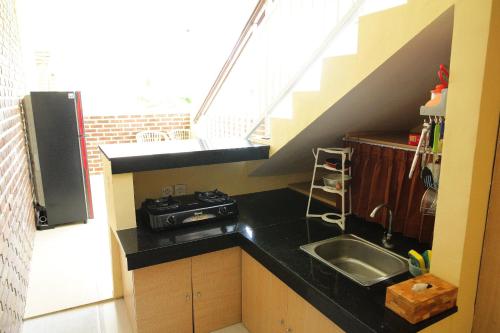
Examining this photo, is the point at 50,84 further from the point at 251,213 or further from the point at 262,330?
the point at 262,330

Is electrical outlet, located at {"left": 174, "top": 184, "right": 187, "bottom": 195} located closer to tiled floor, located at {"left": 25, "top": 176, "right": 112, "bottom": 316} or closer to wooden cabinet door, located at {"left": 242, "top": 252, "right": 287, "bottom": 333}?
wooden cabinet door, located at {"left": 242, "top": 252, "right": 287, "bottom": 333}

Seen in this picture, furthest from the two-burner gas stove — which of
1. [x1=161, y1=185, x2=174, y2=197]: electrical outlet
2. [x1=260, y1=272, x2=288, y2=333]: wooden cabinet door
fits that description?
[x1=260, y1=272, x2=288, y2=333]: wooden cabinet door

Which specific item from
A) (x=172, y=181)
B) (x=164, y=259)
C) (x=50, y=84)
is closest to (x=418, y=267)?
(x=164, y=259)

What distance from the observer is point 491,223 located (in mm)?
1300

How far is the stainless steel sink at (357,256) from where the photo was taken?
5.75ft

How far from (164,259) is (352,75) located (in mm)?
1299


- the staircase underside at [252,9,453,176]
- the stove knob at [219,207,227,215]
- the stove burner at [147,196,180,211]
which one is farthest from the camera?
the stove knob at [219,207,227,215]

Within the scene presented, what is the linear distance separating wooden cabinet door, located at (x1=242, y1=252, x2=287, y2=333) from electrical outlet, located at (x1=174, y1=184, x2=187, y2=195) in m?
0.66

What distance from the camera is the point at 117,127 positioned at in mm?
5555

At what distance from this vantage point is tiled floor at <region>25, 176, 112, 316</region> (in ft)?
8.14

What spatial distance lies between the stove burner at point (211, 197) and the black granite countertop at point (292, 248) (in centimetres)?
14

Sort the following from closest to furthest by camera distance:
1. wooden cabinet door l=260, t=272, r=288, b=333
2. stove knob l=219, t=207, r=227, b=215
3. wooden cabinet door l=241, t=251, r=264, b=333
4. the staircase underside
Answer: the staircase underside < wooden cabinet door l=260, t=272, r=288, b=333 < wooden cabinet door l=241, t=251, r=264, b=333 < stove knob l=219, t=207, r=227, b=215

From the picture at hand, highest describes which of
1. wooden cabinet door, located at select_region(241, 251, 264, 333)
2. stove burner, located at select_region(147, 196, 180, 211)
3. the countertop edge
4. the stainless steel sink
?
the countertop edge

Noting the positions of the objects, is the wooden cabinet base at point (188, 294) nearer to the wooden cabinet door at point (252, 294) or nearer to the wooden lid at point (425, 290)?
the wooden cabinet door at point (252, 294)
